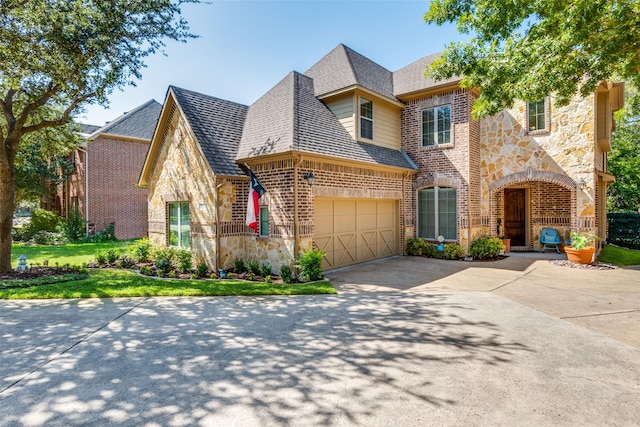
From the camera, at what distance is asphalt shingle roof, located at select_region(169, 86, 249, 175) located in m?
10.6

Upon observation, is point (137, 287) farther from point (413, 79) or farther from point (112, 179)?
point (112, 179)

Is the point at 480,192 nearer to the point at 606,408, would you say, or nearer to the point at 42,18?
the point at 606,408

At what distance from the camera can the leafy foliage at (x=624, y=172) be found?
20969mm

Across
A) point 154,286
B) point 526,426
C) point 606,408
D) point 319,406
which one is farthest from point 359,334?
point 154,286

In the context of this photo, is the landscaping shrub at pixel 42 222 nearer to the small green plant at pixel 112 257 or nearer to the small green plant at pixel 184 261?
the small green plant at pixel 112 257

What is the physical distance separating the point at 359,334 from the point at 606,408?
307 cm

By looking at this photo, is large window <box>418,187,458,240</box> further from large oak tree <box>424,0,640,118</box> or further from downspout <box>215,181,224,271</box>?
downspout <box>215,181,224,271</box>

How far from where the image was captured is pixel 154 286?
8.77 m

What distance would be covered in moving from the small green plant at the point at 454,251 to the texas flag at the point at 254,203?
7478 millimetres

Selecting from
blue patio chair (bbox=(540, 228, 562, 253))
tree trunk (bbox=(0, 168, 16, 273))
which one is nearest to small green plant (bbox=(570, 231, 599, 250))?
blue patio chair (bbox=(540, 228, 562, 253))

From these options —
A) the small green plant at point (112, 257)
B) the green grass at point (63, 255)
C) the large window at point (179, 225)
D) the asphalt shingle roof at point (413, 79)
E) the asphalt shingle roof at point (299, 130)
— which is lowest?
the green grass at point (63, 255)

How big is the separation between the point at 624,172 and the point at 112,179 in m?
32.3

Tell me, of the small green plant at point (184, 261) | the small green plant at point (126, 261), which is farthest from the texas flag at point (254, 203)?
the small green plant at point (126, 261)

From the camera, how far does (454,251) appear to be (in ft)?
42.3
